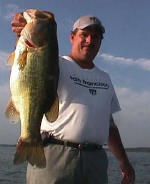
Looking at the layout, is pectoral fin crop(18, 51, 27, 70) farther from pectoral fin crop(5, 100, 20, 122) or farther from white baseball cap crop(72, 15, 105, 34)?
white baseball cap crop(72, 15, 105, 34)

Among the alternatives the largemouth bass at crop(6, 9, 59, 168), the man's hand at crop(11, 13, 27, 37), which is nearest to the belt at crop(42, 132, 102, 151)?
the largemouth bass at crop(6, 9, 59, 168)

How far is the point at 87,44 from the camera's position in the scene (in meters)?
5.82

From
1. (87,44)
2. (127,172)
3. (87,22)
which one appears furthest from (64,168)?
(87,22)

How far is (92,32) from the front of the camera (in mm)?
5875

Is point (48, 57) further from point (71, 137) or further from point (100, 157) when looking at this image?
point (100, 157)

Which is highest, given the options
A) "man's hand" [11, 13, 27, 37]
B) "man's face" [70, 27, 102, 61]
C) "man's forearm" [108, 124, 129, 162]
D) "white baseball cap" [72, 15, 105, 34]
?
"man's hand" [11, 13, 27, 37]

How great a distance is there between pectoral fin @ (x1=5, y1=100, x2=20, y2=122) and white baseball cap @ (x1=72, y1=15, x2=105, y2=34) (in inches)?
67.6

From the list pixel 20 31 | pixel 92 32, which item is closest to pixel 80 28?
pixel 92 32

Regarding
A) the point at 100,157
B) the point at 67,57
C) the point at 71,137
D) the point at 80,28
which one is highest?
the point at 80,28

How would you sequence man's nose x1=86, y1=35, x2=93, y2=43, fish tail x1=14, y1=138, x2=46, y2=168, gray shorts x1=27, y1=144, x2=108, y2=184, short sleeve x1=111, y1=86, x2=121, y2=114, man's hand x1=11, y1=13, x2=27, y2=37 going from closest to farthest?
1. fish tail x1=14, y1=138, x2=46, y2=168
2. man's hand x1=11, y1=13, x2=27, y2=37
3. gray shorts x1=27, y1=144, x2=108, y2=184
4. man's nose x1=86, y1=35, x2=93, y2=43
5. short sleeve x1=111, y1=86, x2=121, y2=114

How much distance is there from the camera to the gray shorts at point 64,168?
5.28 m

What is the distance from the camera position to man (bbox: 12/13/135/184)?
5.32m

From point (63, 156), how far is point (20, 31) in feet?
5.32

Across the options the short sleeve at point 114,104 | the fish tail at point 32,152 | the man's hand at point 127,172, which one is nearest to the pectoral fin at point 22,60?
the fish tail at point 32,152
